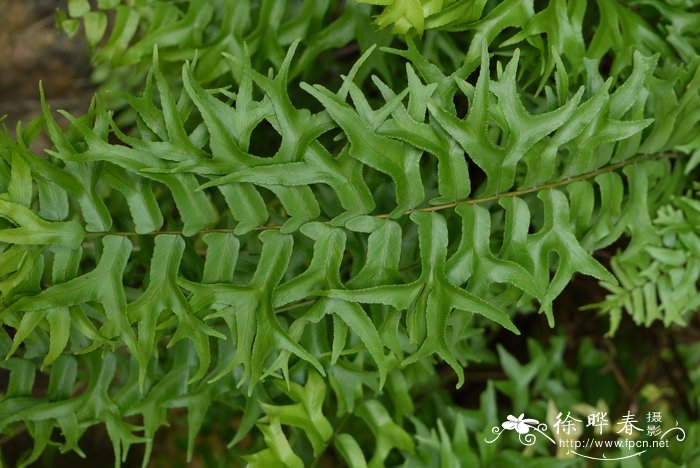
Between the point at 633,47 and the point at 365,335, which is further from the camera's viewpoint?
the point at 633,47

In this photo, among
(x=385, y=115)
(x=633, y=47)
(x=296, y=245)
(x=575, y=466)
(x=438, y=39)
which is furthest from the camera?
(x=575, y=466)

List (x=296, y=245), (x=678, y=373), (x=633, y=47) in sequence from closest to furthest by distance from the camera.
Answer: (x=296, y=245) < (x=633, y=47) < (x=678, y=373)

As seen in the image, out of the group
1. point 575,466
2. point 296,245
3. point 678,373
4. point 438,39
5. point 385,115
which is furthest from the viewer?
point 678,373

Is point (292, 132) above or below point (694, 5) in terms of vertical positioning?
below

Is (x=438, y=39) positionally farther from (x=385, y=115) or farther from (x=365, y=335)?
(x=365, y=335)

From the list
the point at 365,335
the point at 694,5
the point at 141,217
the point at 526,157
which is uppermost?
the point at 694,5

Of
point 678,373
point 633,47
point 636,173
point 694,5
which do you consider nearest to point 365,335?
point 636,173

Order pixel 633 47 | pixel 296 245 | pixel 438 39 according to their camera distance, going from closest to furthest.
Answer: pixel 296 245, pixel 633 47, pixel 438 39

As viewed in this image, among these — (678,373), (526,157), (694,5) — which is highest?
(694,5)

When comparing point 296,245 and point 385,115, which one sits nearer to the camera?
point 385,115

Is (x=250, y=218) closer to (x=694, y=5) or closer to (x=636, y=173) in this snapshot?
(x=636, y=173)

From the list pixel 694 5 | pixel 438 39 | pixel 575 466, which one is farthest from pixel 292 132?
pixel 575 466
